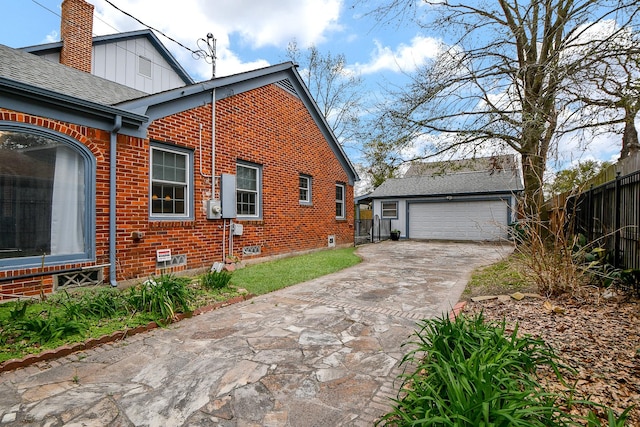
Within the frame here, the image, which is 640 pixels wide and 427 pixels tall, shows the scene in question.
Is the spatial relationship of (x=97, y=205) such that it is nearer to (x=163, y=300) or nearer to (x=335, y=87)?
(x=163, y=300)

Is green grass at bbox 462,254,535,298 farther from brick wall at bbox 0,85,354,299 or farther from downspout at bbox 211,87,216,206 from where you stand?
downspout at bbox 211,87,216,206

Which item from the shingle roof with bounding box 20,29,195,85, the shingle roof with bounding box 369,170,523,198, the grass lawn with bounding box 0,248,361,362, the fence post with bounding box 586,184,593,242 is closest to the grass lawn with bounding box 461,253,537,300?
the fence post with bounding box 586,184,593,242

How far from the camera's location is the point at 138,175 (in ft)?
19.5

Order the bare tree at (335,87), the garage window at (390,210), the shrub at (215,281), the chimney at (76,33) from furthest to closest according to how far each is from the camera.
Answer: the bare tree at (335,87)
the garage window at (390,210)
the chimney at (76,33)
the shrub at (215,281)

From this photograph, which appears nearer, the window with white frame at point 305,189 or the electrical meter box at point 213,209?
the electrical meter box at point 213,209

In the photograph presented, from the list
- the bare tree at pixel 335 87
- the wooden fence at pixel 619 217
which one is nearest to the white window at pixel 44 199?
the wooden fence at pixel 619 217

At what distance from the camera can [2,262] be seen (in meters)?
4.48

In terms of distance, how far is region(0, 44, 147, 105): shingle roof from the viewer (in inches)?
211

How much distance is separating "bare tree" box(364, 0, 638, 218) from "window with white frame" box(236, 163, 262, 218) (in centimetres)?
454

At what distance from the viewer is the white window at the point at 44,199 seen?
4586mm

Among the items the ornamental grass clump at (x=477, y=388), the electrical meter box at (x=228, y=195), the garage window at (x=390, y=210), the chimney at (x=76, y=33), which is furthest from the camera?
the garage window at (x=390, y=210)

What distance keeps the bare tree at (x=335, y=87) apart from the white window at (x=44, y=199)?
18.4 meters

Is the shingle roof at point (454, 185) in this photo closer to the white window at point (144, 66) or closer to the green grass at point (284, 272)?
the green grass at point (284, 272)

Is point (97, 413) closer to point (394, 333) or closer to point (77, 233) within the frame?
point (394, 333)
